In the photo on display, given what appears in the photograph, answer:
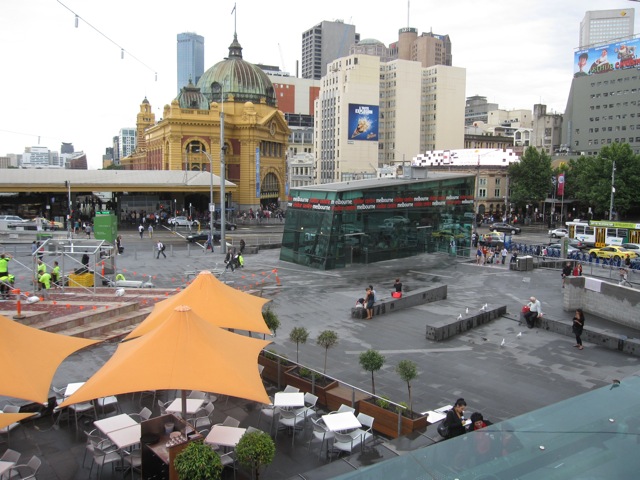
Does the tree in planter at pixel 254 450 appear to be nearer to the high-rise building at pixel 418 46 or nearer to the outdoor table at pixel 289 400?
the outdoor table at pixel 289 400

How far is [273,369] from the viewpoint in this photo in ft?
44.9

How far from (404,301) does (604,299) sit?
787cm

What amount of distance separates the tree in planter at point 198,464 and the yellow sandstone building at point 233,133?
2679 inches

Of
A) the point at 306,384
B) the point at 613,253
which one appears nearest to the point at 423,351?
the point at 306,384

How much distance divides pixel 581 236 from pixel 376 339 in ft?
127

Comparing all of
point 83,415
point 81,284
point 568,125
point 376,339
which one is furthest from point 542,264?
point 568,125

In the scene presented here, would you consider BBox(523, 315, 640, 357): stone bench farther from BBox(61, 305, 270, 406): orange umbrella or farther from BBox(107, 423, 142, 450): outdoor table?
BBox(107, 423, 142, 450): outdoor table

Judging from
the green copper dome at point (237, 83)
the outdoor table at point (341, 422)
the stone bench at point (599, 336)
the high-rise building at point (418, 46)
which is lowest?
the stone bench at point (599, 336)

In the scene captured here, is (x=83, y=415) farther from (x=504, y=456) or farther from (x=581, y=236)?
(x=581, y=236)

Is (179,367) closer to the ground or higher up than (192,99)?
closer to the ground

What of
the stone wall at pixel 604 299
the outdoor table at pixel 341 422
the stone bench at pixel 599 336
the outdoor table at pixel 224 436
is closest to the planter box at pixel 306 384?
the outdoor table at pixel 341 422

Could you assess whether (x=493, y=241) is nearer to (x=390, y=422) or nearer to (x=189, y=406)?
(x=390, y=422)

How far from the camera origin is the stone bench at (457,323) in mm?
18672

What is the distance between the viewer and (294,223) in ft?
120
